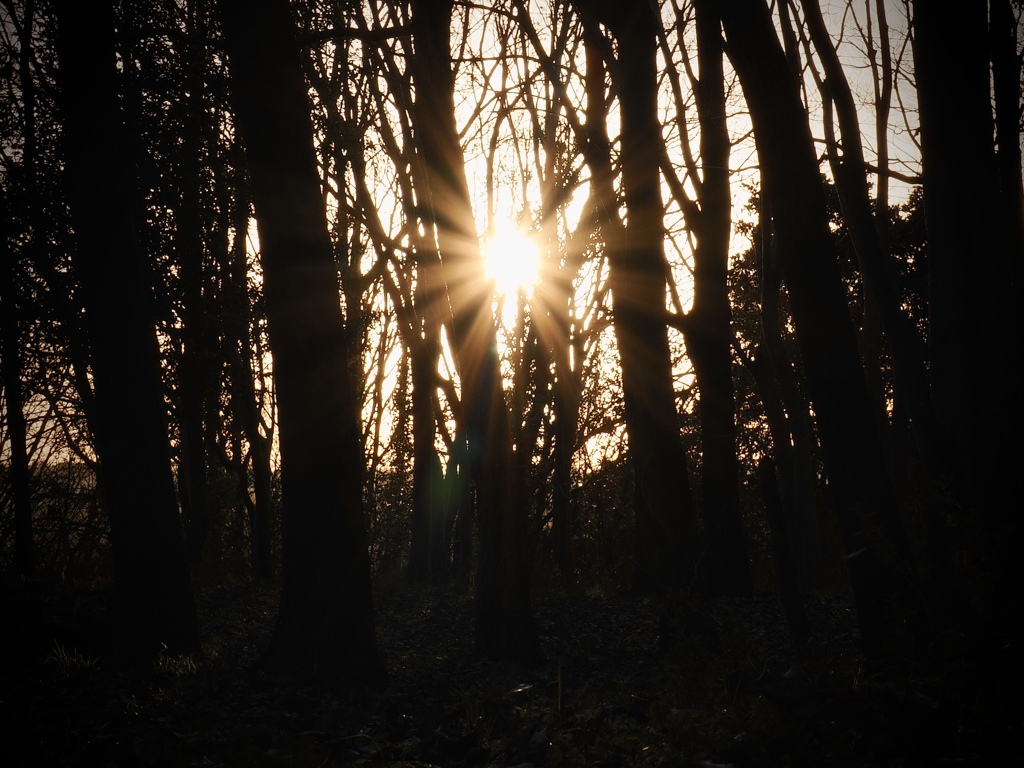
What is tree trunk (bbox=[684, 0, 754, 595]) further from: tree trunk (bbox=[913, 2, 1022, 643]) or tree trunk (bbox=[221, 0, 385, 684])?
tree trunk (bbox=[221, 0, 385, 684])

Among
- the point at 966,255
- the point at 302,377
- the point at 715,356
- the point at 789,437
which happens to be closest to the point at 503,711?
the point at 302,377

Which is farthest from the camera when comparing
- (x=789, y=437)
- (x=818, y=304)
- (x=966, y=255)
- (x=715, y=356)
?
(x=715, y=356)

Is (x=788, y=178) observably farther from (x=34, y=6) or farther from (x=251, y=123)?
(x=34, y=6)

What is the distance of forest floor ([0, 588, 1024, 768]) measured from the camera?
411 cm

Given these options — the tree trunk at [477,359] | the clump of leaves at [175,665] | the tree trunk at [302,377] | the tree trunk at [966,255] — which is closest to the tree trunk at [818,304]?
the tree trunk at [966,255]

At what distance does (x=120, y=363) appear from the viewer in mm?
7965

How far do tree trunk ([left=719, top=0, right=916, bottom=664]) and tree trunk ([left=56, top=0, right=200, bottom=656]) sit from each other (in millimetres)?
5974

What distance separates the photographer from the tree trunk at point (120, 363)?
7.85m

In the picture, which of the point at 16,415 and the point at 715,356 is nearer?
the point at 715,356

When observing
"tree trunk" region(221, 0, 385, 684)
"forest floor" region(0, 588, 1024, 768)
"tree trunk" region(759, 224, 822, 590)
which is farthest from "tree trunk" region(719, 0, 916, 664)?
"tree trunk" region(221, 0, 385, 684)

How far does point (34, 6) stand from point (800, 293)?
42.5 ft

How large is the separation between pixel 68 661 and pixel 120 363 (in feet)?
8.98

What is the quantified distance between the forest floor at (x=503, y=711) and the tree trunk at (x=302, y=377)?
1.52 feet

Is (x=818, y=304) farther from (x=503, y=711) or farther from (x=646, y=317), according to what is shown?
(x=503, y=711)
